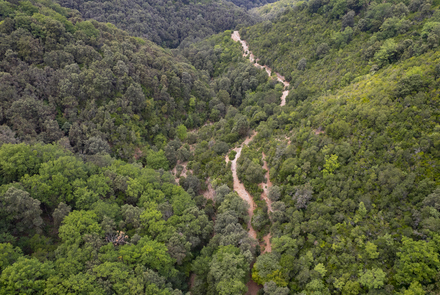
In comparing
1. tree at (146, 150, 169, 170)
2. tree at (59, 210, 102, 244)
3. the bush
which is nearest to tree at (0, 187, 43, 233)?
tree at (59, 210, 102, 244)

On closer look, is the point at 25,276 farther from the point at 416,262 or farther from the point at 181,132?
the point at 181,132

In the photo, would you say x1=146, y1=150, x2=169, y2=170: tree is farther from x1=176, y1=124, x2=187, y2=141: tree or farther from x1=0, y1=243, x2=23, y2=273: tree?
x1=0, y1=243, x2=23, y2=273: tree

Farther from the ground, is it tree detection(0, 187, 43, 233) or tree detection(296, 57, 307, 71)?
tree detection(296, 57, 307, 71)

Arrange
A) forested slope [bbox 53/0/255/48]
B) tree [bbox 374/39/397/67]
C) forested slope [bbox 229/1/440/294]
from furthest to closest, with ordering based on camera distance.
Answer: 1. forested slope [bbox 53/0/255/48]
2. tree [bbox 374/39/397/67]
3. forested slope [bbox 229/1/440/294]

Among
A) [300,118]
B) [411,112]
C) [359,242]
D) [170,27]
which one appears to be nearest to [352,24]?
[300,118]

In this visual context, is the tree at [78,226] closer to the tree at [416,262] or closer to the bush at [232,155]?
the bush at [232,155]

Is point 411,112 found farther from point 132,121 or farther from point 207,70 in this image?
point 207,70
